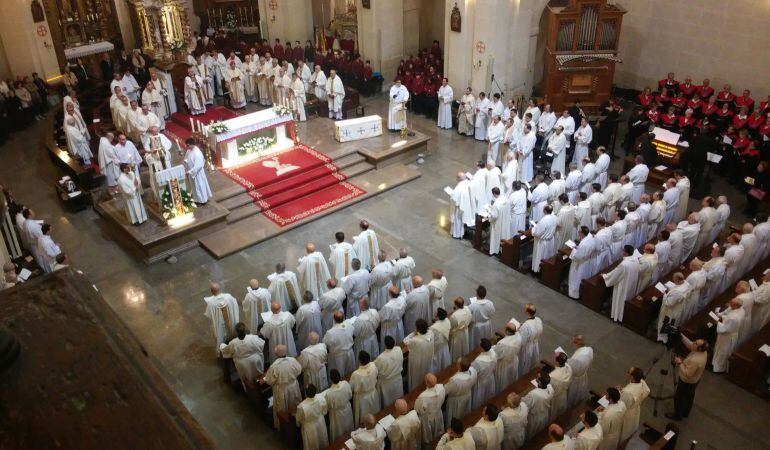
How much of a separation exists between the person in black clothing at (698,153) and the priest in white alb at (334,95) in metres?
9.63

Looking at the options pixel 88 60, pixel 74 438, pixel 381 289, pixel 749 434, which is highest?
pixel 74 438

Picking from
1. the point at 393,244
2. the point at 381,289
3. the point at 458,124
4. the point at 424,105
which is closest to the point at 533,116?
the point at 458,124

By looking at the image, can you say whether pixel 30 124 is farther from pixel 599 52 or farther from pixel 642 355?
pixel 642 355

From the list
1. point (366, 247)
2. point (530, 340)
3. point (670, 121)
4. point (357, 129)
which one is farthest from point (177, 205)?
point (670, 121)

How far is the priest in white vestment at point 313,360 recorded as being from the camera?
9.66 meters

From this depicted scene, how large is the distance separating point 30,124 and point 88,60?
14.2 feet

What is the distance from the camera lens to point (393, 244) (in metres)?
14.6

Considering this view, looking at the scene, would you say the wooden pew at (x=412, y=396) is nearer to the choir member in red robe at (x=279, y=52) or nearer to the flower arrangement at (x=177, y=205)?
the flower arrangement at (x=177, y=205)

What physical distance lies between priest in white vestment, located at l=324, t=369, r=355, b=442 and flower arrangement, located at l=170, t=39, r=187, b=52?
15444 mm

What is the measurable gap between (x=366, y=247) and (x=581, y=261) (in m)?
3.99

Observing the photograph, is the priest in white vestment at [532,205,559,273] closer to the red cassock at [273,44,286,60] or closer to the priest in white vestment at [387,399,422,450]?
the priest in white vestment at [387,399,422,450]

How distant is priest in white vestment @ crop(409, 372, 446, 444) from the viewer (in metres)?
8.85

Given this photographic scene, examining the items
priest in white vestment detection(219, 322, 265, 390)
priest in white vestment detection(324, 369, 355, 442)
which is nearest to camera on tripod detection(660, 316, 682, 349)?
priest in white vestment detection(324, 369, 355, 442)

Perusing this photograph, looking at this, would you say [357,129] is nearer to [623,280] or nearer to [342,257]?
[342,257]
